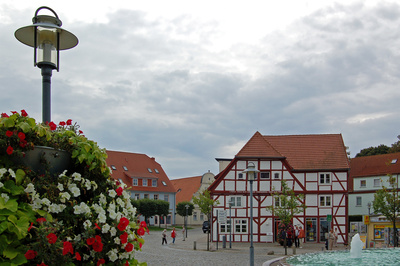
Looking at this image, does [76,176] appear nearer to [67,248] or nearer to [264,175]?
[67,248]

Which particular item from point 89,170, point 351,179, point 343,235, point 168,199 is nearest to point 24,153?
point 89,170

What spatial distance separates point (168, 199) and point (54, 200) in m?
70.5

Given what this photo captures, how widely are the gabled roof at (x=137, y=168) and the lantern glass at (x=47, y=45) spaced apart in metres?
62.9

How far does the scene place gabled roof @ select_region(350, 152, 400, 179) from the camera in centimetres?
5803

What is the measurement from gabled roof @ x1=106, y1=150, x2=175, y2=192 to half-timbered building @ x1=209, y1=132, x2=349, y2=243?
29.0 m

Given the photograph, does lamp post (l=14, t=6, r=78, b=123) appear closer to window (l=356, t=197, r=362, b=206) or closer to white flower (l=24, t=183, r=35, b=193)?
white flower (l=24, t=183, r=35, b=193)

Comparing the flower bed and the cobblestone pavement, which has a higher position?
the flower bed

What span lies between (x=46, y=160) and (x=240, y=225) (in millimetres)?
38502

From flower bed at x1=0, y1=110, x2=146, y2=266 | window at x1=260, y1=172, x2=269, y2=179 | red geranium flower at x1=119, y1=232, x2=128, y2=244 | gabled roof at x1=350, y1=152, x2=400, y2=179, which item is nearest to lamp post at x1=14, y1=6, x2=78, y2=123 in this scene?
flower bed at x1=0, y1=110, x2=146, y2=266

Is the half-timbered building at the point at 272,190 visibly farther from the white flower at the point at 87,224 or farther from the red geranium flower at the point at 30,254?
the red geranium flower at the point at 30,254

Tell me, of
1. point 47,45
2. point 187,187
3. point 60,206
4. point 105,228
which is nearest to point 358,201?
point 187,187

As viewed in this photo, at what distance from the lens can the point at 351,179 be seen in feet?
209

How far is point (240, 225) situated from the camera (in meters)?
41.1

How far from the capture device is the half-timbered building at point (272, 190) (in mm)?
41125
